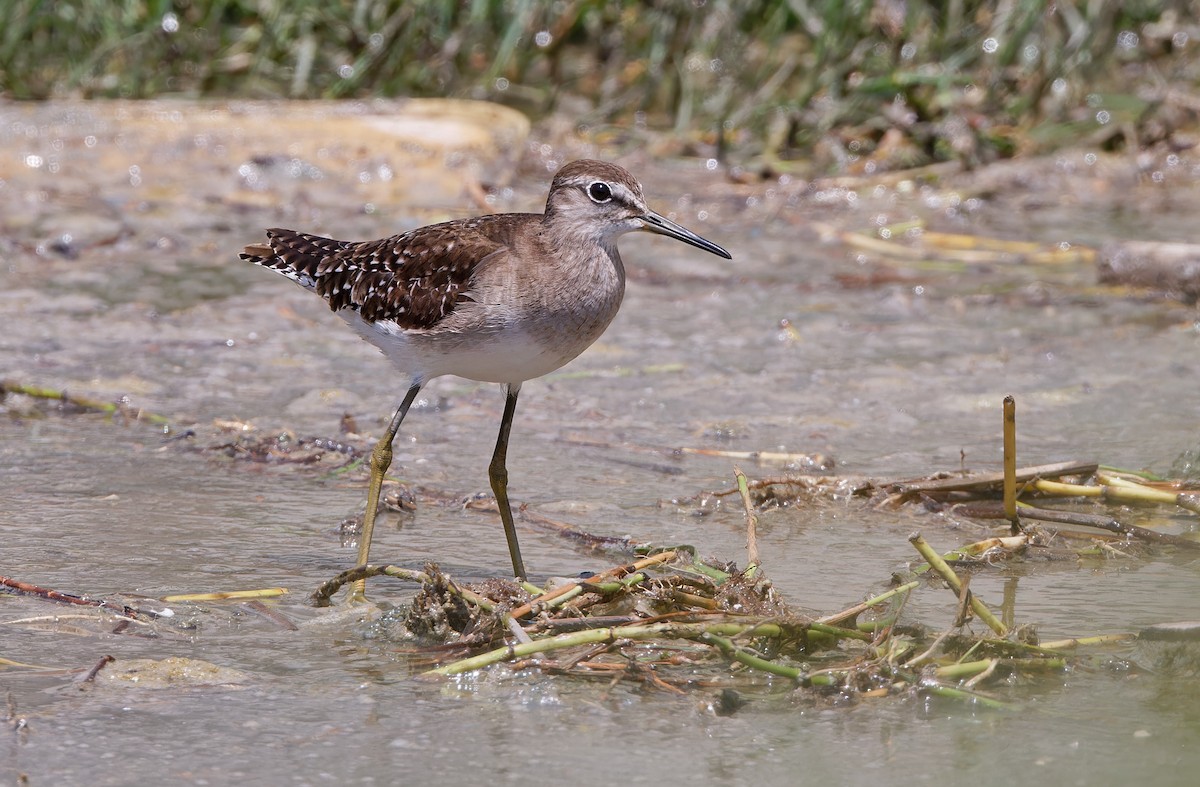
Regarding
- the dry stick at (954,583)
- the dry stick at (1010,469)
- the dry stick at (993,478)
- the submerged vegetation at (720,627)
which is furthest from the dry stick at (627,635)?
the dry stick at (993,478)

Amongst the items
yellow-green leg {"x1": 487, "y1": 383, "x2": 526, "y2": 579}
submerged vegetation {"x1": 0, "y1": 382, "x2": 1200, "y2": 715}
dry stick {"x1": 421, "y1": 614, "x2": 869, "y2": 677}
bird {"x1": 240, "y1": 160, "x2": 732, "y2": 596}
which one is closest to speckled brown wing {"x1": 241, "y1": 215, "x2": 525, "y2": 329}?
bird {"x1": 240, "y1": 160, "x2": 732, "y2": 596}

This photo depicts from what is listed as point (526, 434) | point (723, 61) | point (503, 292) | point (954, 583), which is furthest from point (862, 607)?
point (723, 61)

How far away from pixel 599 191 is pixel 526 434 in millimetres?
1217

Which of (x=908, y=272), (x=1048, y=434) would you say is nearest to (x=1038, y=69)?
(x=908, y=272)

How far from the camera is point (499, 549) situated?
4.69 m

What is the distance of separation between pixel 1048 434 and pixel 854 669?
250 centimetres

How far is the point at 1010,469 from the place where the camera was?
4.48 meters

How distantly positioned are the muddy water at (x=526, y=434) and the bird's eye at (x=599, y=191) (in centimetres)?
92

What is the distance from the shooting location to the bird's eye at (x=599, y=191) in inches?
190

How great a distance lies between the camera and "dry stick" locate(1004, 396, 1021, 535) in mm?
4391

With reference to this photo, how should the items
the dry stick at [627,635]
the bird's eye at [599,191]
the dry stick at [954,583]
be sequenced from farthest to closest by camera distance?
the bird's eye at [599,191], the dry stick at [954,583], the dry stick at [627,635]

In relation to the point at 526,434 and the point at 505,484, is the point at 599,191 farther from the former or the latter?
the point at 526,434

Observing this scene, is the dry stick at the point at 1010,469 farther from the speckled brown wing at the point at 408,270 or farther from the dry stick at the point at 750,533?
the speckled brown wing at the point at 408,270

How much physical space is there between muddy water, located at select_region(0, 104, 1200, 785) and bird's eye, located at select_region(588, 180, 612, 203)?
921 mm
